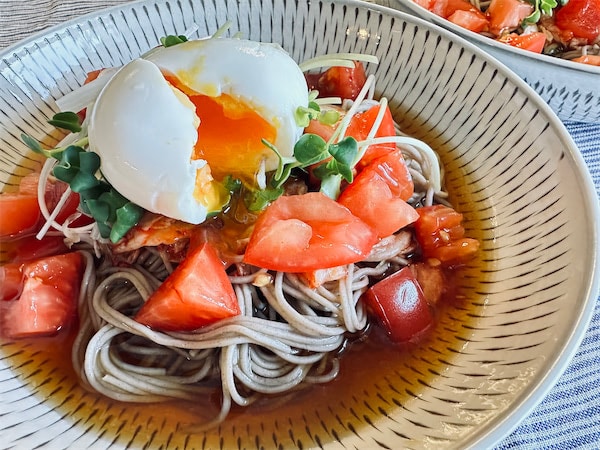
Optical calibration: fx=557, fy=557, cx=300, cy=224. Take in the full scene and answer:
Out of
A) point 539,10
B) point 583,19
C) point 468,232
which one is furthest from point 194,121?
point 583,19

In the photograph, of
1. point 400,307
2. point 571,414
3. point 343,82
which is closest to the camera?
point 571,414

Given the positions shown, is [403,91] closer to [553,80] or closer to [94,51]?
[553,80]

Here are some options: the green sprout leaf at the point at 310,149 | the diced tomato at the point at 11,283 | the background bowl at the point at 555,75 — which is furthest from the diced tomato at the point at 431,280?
the diced tomato at the point at 11,283

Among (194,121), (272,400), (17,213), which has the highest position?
(194,121)

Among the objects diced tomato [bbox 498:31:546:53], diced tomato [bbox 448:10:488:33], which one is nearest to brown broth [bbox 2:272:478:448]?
diced tomato [bbox 498:31:546:53]

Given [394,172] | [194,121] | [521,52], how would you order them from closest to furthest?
[194,121], [394,172], [521,52]

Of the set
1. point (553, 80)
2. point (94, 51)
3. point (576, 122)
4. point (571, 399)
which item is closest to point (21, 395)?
point (94, 51)

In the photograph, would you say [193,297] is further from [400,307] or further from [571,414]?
[571,414]
